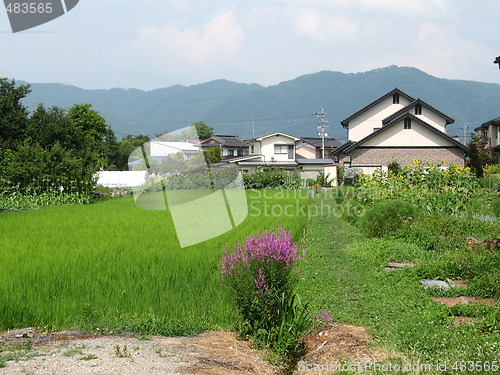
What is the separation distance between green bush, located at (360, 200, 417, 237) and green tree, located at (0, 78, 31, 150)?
1228 inches

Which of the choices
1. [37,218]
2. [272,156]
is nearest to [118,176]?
[272,156]

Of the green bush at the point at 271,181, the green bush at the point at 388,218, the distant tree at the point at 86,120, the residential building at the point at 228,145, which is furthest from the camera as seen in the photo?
the residential building at the point at 228,145

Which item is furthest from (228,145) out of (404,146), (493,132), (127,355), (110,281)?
(127,355)

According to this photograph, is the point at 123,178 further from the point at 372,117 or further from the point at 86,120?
the point at 372,117

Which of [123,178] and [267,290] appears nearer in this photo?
[267,290]

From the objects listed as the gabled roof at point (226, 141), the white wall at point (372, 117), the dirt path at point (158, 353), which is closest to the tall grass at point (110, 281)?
the dirt path at point (158, 353)

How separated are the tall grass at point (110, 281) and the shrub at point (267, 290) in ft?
1.46

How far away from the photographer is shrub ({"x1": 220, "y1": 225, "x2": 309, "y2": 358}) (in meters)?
5.38

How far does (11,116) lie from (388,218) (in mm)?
33213

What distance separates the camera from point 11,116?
38.0m

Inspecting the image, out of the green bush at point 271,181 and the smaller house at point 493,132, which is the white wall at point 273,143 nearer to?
the smaller house at point 493,132

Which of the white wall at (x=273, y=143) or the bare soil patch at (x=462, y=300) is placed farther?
the white wall at (x=273, y=143)

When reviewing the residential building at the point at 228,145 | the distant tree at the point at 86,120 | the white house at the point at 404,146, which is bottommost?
the white house at the point at 404,146

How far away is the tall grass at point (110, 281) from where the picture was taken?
234 inches
